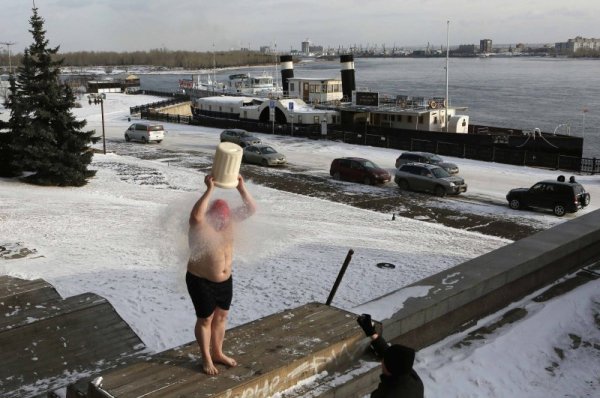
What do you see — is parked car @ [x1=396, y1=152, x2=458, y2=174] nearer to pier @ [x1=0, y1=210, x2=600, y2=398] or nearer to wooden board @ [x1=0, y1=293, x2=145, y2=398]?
pier @ [x1=0, y1=210, x2=600, y2=398]

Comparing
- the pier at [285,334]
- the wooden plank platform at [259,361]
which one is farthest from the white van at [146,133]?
the wooden plank platform at [259,361]

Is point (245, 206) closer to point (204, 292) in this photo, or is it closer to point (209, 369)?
point (204, 292)

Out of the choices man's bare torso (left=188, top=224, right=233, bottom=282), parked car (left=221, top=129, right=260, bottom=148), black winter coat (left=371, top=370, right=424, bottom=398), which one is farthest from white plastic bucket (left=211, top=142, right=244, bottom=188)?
Answer: parked car (left=221, top=129, right=260, bottom=148)

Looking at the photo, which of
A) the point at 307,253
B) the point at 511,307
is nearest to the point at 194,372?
the point at 511,307

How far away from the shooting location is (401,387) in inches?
146

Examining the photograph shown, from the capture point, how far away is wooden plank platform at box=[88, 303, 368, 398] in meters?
4.26

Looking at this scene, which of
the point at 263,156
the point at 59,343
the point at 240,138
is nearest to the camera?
the point at 59,343

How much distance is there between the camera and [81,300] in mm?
9281

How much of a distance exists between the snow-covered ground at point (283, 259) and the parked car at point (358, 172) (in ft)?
13.8

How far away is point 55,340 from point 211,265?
4.64 meters

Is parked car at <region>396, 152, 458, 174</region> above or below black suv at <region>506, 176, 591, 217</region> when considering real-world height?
above

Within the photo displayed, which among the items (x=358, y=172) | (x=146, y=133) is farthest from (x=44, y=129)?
(x=146, y=133)

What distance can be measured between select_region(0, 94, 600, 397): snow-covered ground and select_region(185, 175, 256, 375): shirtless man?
0.16 metres

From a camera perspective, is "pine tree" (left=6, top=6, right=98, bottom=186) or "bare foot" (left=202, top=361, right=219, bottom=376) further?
"pine tree" (left=6, top=6, right=98, bottom=186)
